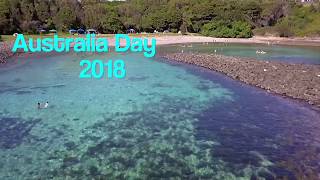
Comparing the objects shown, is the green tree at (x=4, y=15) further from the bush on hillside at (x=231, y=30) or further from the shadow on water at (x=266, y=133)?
the shadow on water at (x=266, y=133)

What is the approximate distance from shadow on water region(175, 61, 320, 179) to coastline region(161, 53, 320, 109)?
5.76 ft

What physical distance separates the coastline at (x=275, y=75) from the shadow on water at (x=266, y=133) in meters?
1.76

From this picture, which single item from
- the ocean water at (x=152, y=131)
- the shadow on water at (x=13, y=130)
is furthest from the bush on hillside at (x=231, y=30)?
the shadow on water at (x=13, y=130)

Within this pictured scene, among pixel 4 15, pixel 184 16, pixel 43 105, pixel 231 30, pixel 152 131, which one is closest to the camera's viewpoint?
pixel 152 131

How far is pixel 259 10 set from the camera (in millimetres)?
118938

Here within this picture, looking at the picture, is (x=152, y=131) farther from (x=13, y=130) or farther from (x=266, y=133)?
(x=13, y=130)

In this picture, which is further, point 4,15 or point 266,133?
point 4,15

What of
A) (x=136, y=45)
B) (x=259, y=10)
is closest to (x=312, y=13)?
(x=259, y=10)

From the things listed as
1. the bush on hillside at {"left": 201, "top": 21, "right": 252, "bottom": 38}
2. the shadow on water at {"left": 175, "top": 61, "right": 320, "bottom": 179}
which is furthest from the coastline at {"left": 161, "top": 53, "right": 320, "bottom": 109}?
the bush on hillside at {"left": 201, "top": 21, "right": 252, "bottom": 38}

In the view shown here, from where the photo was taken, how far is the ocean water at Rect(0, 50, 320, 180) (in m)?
17.5

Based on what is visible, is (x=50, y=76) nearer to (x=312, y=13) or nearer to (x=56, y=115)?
(x=56, y=115)

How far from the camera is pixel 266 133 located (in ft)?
75.3

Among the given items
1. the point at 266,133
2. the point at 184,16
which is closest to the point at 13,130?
the point at 266,133

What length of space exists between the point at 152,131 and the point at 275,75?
21.3m
